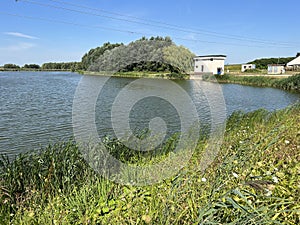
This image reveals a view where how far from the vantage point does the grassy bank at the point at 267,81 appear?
27936 millimetres

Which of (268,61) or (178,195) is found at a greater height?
(268,61)

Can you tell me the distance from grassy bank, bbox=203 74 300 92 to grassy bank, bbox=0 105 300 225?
77.5ft

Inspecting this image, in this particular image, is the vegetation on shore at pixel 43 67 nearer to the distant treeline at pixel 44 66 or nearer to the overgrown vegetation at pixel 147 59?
the distant treeline at pixel 44 66

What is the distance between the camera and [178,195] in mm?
2191

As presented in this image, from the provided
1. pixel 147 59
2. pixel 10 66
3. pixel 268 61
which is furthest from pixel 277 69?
pixel 10 66

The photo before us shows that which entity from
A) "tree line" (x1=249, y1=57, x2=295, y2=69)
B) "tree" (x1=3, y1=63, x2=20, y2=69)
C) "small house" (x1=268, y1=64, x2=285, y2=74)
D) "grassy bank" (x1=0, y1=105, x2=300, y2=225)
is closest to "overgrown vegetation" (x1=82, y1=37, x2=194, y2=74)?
"grassy bank" (x1=0, y1=105, x2=300, y2=225)

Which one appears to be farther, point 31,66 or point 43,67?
point 43,67

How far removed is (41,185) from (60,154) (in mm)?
696

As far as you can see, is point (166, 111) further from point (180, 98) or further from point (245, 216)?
point (245, 216)

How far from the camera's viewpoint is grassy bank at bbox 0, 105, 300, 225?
69.4 inches

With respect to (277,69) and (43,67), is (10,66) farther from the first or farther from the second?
(277,69)

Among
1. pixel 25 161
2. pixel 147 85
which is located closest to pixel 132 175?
pixel 25 161

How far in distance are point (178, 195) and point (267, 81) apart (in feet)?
110

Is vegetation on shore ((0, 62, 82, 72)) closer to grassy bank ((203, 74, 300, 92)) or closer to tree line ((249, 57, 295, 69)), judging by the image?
tree line ((249, 57, 295, 69))
